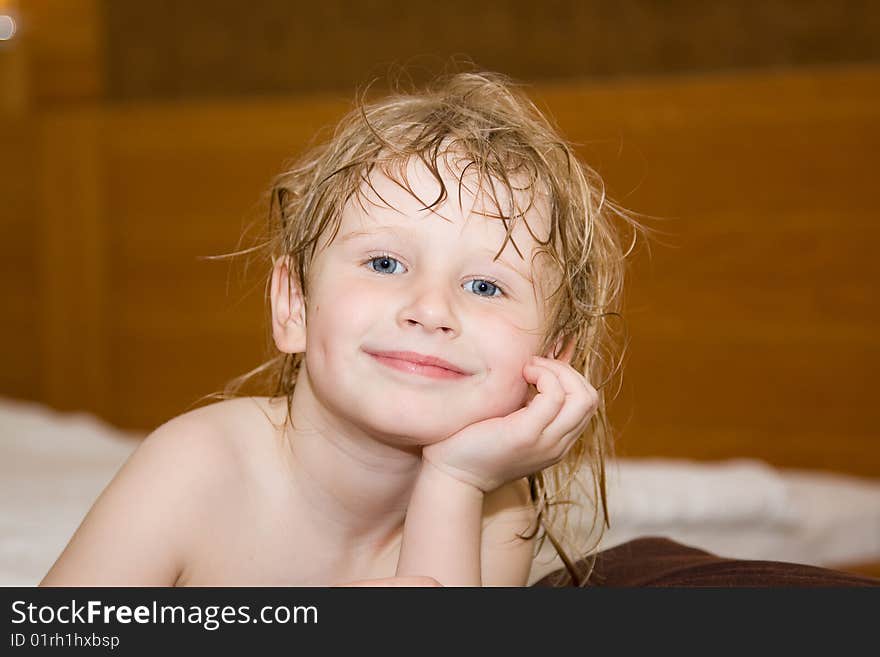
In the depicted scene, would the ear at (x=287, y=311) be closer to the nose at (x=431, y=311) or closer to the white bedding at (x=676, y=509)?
the nose at (x=431, y=311)

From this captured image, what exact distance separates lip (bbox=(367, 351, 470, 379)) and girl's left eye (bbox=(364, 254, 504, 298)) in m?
0.07

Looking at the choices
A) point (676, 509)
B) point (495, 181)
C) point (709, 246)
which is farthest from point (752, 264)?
point (495, 181)

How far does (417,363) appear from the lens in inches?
35.5

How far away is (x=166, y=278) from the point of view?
305 cm

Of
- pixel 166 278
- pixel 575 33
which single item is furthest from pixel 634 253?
pixel 166 278

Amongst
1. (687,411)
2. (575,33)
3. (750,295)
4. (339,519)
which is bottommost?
(339,519)

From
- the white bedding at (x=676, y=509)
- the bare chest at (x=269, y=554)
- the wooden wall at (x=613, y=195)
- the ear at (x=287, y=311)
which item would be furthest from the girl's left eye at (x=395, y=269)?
the wooden wall at (x=613, y=195)

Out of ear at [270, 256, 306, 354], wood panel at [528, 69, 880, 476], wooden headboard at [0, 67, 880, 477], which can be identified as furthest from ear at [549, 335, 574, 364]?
wood panel at [528, 69, 880, 476]

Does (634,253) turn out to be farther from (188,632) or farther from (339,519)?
(188,632)

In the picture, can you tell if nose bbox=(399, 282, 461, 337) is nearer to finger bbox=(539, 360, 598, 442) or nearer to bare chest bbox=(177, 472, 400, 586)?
finger bbox=(539, 360, 598, 442)

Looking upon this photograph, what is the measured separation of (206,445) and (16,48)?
9.00ft

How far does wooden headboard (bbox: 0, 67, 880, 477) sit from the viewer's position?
239 centimetres

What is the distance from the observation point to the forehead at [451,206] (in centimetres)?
92

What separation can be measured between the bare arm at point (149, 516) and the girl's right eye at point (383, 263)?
19cm
